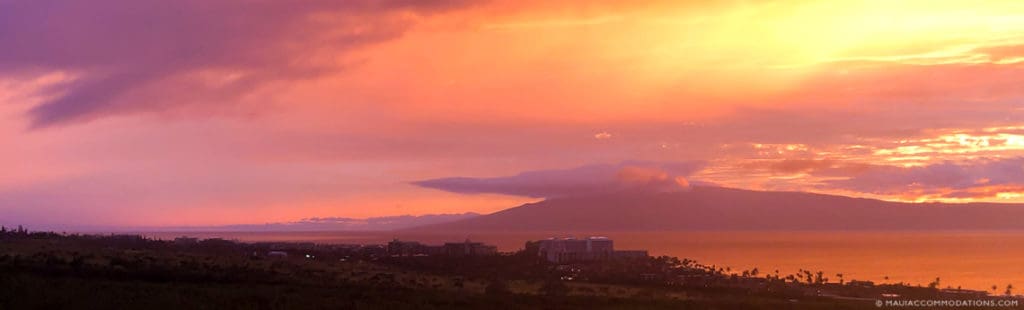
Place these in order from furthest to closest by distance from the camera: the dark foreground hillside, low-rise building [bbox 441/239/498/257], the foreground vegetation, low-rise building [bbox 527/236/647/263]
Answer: low-rise building [bbox 441/239/498/257] < low-rise building [bbox 527/236/647/263] < the foreground vegetation < the dark foreground hillside

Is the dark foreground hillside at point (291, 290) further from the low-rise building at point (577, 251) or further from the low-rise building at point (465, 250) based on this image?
the low-rise building at point (465, 250)

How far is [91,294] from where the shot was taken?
35.3m

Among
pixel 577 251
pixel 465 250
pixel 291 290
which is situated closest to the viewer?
pixel 291 290

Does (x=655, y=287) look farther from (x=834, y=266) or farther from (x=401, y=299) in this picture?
(x=834, y=266)

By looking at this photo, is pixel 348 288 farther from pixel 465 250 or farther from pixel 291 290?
pixel 465 250

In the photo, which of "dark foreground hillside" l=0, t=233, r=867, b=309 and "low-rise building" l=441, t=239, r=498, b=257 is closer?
"dark foreground hillside" l=0, t=233, r=867, b=309

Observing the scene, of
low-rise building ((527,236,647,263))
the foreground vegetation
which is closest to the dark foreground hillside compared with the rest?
the foreground vegetation

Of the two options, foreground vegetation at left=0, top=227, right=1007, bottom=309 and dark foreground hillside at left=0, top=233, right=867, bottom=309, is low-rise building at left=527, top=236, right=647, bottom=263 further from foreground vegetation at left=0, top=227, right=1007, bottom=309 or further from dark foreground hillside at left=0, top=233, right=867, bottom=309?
dark foreground hillside at left=0, top=233, right=867, bottom=309

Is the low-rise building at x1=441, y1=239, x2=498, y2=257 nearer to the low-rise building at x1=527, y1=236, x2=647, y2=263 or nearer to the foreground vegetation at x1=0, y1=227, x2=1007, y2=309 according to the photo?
the low-rise building at x1=527, y1=236, x2=647, y2=263

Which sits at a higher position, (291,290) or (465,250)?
(465,250)

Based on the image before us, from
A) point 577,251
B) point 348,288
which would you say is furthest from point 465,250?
point 348,288

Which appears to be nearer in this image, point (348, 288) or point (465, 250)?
point (348, 288)

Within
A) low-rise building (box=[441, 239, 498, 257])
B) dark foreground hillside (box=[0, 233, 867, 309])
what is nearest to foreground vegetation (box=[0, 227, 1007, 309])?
dark foreground hillside (box=[0, 233, 867, 309])

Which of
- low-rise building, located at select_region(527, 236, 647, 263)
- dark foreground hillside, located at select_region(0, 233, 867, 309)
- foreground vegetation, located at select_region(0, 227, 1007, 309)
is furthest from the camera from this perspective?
low-rise building, located at select_region(527, 236, 647, 263)
